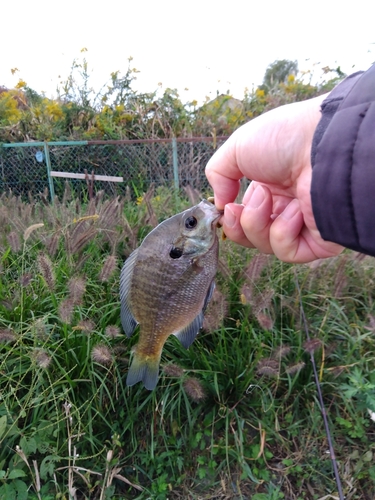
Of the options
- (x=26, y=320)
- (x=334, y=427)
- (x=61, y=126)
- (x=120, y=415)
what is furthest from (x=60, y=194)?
(x=334, y=427)

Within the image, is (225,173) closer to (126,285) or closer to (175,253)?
(175,253)

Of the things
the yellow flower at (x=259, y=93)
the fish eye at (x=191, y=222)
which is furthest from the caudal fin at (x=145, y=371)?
the yellow flower at (x=259, y=93)

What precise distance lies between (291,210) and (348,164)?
50 cm

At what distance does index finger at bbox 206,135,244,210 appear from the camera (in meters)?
1.69

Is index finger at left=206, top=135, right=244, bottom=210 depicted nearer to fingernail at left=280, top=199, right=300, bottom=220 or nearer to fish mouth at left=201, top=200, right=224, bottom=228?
fish mouth at left=201, top=200, right=224, bottom=228

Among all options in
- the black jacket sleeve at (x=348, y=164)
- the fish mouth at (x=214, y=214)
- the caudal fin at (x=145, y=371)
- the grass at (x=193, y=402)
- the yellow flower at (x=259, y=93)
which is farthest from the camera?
the yellow flower at (x=259, y=93)

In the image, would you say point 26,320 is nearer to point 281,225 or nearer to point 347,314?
point 281,225

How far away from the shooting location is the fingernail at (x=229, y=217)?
166cm

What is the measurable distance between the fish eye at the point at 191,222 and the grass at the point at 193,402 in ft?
2.62

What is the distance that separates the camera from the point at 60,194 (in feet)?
25.0

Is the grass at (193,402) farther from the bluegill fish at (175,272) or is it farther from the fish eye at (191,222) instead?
the fish eye at (191,222)

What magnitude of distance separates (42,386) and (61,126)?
7193 mm

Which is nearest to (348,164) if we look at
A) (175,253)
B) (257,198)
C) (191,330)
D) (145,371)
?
(257,198)

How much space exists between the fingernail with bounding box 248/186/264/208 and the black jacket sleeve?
1.13ft
